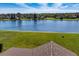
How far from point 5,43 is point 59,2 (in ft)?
2.24

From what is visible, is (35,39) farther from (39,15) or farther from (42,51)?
(39,15)

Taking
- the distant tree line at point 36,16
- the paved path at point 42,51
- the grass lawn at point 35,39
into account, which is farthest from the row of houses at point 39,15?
the paved path at point 42,51

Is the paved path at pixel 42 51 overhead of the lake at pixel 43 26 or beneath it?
A: beneath

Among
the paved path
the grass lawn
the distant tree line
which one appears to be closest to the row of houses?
the distant tree line

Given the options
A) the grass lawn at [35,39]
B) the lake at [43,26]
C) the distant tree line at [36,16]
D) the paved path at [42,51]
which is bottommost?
the paved path at [42,51]

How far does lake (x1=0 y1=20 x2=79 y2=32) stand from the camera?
1542mm

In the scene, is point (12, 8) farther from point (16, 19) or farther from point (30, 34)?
point (30, 34)

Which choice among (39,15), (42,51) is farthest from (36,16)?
(42,51)

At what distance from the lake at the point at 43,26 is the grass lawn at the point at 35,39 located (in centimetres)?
4

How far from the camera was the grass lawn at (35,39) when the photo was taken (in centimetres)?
153

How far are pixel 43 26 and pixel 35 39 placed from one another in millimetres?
157

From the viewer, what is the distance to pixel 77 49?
1.53 meters

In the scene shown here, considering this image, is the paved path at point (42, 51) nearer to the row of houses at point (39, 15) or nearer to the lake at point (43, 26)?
the lake at point (43, 26)

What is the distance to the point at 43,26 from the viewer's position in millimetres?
1564
